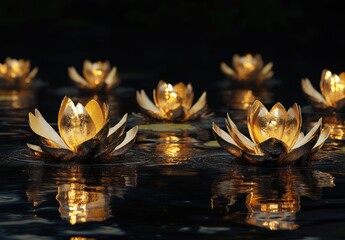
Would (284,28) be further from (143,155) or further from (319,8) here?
(143,155)

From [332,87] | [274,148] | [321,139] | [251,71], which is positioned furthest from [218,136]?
[251,71]

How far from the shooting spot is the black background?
32.0 metres

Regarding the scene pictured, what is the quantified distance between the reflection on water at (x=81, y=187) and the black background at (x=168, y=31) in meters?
21.7

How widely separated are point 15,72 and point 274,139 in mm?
14157

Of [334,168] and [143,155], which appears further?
[143,155]

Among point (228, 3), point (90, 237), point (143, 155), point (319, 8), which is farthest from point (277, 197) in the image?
point (228, 3)

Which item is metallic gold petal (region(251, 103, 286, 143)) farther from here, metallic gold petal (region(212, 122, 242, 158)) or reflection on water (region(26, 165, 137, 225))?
reflection on water (region(26, 165, 137, 225))

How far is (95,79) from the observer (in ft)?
67.5

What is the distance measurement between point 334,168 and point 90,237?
3675 mm

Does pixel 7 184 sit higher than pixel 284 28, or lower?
lower

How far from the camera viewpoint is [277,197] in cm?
795

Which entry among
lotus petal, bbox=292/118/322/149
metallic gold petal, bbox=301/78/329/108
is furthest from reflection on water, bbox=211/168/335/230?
metallic gold petal, bbox=301/78/329/108

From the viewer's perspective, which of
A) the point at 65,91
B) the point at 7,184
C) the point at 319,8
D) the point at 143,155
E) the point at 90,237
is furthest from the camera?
the point at 319,8

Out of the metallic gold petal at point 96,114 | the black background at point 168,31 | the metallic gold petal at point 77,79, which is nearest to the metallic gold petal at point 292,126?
the metallic gold petal at point 96,114
